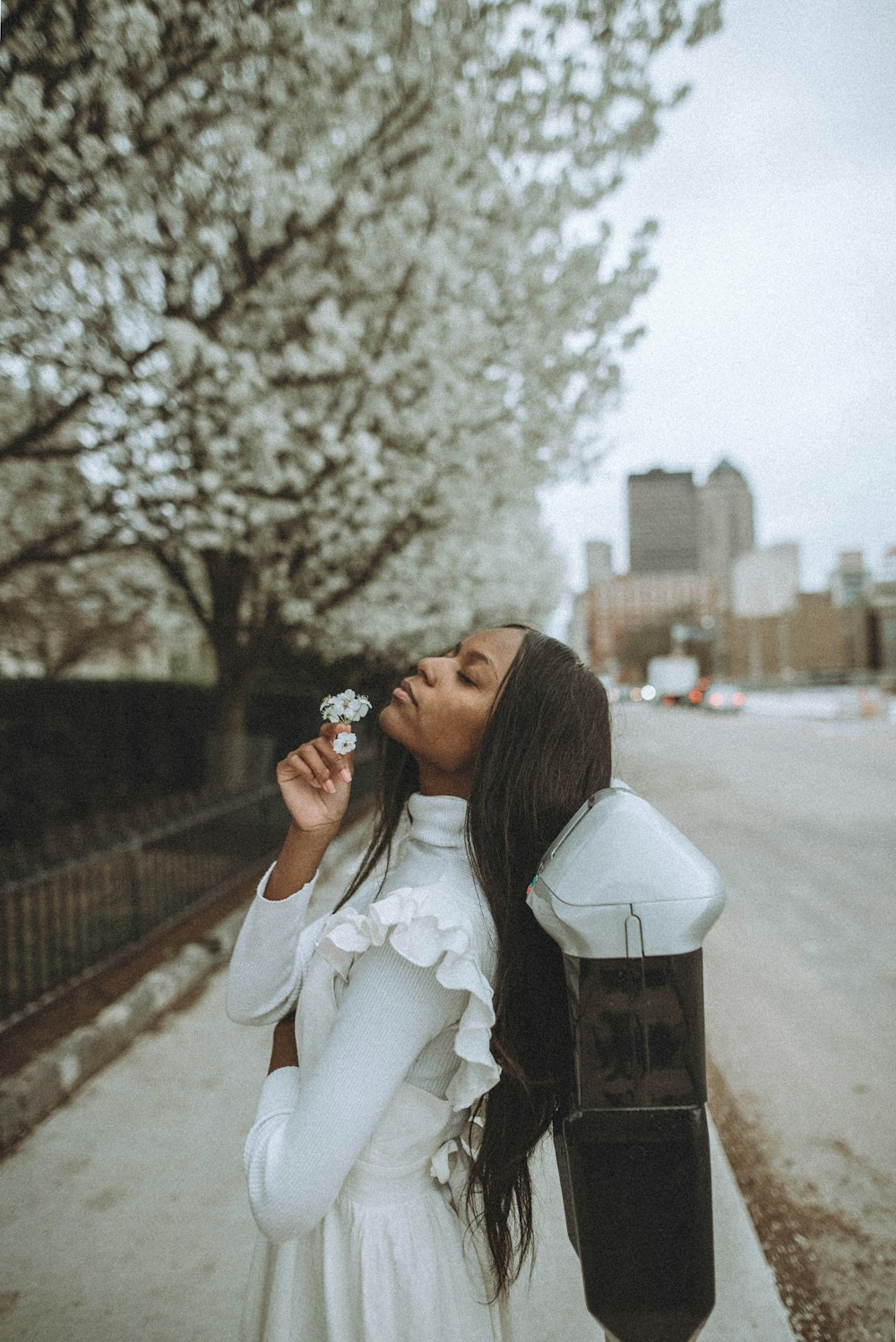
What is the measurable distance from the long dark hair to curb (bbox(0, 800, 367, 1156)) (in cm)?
285

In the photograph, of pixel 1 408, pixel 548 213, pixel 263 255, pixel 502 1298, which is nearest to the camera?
pixel 502 1298

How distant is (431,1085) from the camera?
4.16 feet

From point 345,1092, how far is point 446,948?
9.1 inches

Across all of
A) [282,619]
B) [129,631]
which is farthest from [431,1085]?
[129,631]

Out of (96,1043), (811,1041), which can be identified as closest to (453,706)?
(96,1043)

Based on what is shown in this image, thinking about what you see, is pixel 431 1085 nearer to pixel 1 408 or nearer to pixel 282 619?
pixel 282 619

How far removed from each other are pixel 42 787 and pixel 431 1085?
9662 mm

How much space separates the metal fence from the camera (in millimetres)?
4629

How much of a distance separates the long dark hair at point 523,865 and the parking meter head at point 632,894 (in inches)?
10.2

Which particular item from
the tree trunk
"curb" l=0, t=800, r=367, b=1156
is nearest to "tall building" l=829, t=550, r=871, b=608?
the tree trunk

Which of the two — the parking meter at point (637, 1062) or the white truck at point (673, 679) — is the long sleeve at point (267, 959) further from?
the white truck at point (673, 679)

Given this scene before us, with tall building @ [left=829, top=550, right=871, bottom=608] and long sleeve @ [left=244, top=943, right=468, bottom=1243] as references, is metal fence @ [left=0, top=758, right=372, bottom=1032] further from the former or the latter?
tall building @ [left=829, top=550, right=871, bottom=608]

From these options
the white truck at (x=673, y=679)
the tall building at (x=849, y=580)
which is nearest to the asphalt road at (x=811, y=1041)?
the white truck at (x=673, y=679)

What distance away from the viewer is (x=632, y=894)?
1.01m
